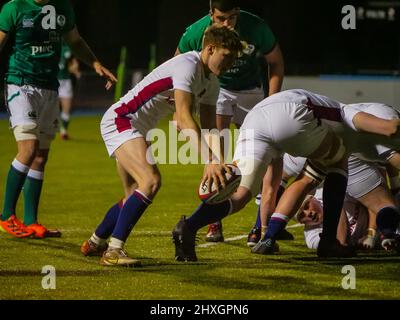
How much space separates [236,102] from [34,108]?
182cm

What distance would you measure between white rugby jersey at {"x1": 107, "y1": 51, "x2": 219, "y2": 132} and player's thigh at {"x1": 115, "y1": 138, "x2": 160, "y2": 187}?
5.8 inches

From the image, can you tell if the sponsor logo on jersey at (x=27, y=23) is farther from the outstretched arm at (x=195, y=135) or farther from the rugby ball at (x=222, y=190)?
the rugby ball at (x=222, y=190)

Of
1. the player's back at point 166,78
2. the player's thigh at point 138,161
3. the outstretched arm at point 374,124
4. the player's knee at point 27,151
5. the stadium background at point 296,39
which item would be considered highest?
the player's back at point 166,78

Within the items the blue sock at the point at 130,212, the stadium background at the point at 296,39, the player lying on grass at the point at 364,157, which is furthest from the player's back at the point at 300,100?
the stadium background at the point at 296,39

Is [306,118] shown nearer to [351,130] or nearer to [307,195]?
[351,130]

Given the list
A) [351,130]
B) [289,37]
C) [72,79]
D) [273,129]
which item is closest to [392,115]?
[351,130]

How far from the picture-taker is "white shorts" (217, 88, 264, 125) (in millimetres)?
9680

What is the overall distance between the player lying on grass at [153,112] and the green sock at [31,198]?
64.5 inches

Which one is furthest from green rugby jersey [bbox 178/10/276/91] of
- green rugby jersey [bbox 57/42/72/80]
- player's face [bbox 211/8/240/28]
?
green rugby jersey [bbox 57/42/72/80]

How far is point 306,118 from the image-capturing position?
790 cm

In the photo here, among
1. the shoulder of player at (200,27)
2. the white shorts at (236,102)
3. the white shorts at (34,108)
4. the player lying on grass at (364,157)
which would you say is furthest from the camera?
the white shorts at (236,102)

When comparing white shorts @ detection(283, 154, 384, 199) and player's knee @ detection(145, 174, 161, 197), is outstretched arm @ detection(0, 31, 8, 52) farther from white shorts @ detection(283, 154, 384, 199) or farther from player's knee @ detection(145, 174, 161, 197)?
white shorts @ detection(283, 154, 384, 199)

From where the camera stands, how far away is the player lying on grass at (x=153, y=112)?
755 cm

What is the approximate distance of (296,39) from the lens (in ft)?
106
